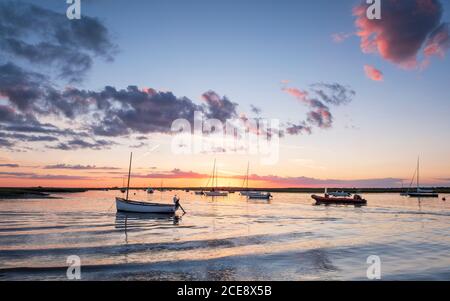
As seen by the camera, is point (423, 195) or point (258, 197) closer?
point (258, 197)

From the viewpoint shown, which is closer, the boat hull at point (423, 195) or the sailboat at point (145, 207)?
the sailboat at point (145, 207)

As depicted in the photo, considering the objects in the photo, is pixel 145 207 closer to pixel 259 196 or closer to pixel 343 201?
pixel 343 201

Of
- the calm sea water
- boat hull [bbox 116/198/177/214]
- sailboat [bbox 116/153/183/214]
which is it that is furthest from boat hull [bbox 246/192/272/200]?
the calm sea water

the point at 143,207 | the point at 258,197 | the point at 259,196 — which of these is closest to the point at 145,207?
the point at 143,207

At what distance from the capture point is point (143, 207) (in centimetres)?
5962

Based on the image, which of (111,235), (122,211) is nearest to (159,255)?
(111,235)

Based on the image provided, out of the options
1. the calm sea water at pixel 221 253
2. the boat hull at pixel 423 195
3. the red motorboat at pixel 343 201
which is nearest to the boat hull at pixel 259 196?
the red motorboat at pixel 343 201

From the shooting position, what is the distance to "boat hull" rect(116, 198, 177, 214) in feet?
193

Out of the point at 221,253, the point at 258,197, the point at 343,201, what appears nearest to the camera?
the point at 221,253

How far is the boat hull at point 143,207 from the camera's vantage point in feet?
193

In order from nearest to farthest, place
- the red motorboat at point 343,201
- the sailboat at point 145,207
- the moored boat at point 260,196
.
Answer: the sailboat at point 145,207
the red motorboat at point 343,201
the moored boat at point 260,196

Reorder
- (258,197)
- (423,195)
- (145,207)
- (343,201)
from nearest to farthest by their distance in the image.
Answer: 1. (145,207)
2. (343,201)
3. (258,197)
4. (423,195)

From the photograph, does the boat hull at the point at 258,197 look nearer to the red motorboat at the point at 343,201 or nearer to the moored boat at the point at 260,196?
the moored boat at the point at 260,196
